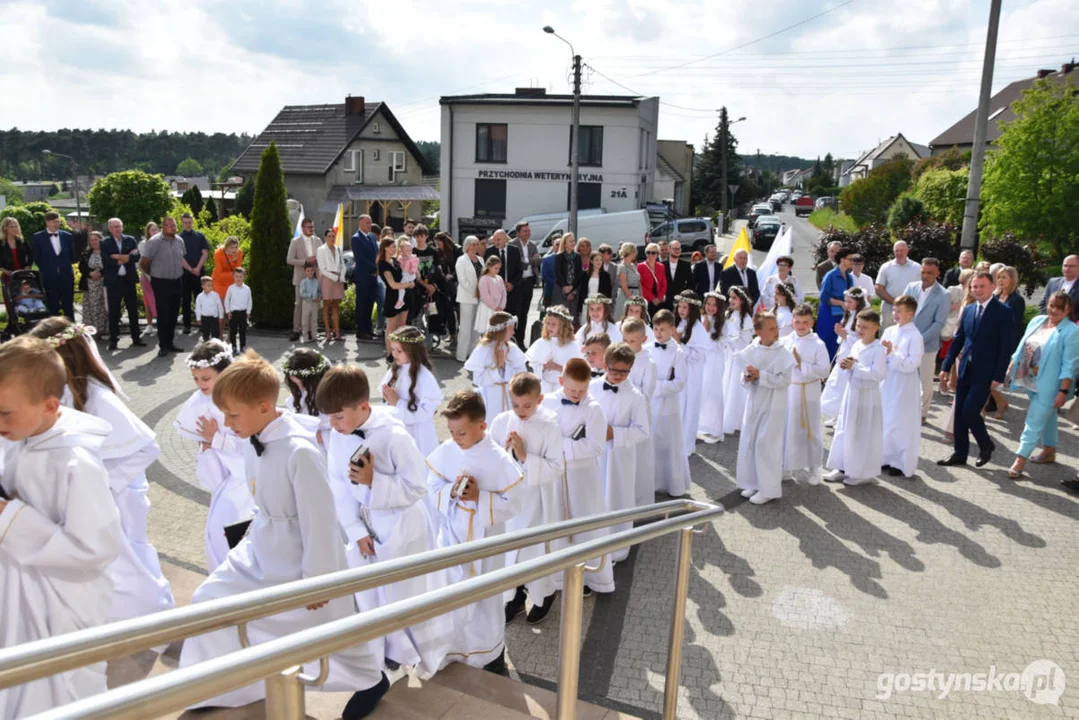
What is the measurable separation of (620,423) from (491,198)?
133 ft

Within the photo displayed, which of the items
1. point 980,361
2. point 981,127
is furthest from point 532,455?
point 981,127

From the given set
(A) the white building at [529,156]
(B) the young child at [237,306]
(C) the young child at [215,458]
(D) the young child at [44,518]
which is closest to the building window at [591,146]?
(A) the white building at [529,156]

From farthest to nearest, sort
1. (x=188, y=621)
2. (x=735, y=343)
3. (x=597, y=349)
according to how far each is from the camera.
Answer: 1. (x=735, y=343)
2. (x=597, y=349)
3. (x=188, y=621)

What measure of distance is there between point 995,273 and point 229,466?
865 centimetres

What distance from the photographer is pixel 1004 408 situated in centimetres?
1105

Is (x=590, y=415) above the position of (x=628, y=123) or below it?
below

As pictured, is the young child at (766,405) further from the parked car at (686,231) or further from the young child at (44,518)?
the parked car at (686,231)

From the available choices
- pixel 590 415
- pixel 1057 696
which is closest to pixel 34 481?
pixel 590 415

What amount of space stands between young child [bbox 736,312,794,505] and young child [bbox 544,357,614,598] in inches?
101

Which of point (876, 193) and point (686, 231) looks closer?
point (686, 231)

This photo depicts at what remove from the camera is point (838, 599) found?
5.96m

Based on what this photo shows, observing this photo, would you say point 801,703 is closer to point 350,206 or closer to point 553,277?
point 553,277

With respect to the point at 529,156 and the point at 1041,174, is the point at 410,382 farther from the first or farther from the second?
the point at 529,156

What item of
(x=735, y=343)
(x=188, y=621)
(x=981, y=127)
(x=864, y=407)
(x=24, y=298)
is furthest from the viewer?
(x=981, y=127)
